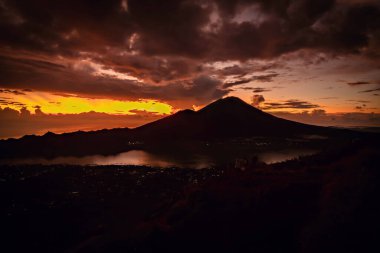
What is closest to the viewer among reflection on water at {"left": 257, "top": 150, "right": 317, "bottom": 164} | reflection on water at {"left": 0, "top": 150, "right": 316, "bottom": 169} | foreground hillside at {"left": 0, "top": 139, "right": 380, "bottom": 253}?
foreground hillside at {"left": 0, "top": 139, "right": 380, "bottom": 253}

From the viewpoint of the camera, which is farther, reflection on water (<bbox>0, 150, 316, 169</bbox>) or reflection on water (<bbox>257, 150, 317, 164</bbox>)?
reflection on water (<bbox>257, 150, 317, 164</bbox>)

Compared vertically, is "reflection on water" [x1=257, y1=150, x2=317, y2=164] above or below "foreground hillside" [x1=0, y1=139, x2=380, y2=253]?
below

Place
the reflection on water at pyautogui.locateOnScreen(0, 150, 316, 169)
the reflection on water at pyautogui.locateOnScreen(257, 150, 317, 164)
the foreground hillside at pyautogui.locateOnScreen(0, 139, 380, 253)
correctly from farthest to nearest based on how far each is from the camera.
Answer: the reflection on water at pyautogui.locateOnScreen(257, 150, 317, 164), the reflection on water at pyautogui.locateOnScreen(0, 150, 316, 169), the foreground hillside at pyautogui.locateOnScreen(0, 139, 380, 253)

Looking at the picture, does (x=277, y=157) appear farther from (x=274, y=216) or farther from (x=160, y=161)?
(x=274, y=216)

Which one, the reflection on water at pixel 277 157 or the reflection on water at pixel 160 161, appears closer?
the reflection on water at pixel 160 161

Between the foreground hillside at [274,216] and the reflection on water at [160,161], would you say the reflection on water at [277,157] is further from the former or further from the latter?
the foreground hillside at [274,216]

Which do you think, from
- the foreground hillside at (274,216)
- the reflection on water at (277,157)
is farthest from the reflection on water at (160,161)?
the foreground hillside at (274,216)

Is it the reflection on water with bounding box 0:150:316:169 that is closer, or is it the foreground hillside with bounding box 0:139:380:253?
the foreground hillside with bounding box 0:139:380:253

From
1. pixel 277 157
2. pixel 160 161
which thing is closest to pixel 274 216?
pixel 160 161

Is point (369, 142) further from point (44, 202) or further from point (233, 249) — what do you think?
point (44, 202)

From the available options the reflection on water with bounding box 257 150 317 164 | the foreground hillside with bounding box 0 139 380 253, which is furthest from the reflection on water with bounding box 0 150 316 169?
the foreground hillside with bounding box 0 139 380 253

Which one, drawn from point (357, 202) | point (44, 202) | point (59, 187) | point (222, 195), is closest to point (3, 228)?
point (44, 202)

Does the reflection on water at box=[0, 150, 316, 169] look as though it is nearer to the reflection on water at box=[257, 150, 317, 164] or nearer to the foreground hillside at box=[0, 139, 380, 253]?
the reflection on water at box=[257, 150, 317, 164]

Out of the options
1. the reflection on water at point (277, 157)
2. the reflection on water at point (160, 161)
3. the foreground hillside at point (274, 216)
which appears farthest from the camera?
the reflection on water at point (277, 157)
